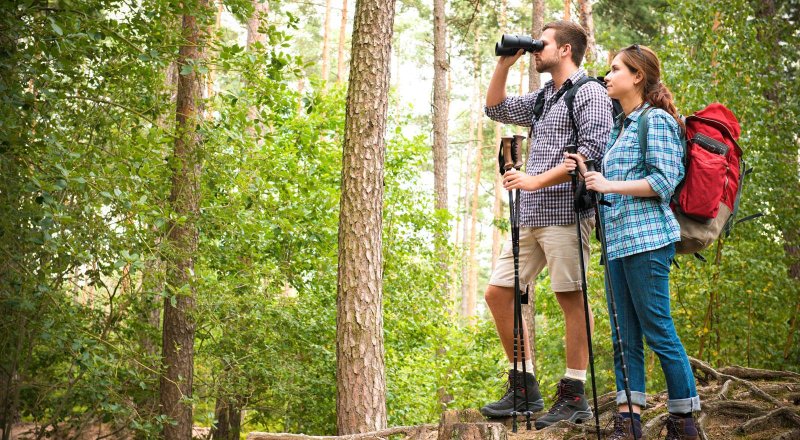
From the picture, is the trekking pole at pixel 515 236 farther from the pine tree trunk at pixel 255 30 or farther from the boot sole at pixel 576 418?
the pine tree trunk at pixel 255 30

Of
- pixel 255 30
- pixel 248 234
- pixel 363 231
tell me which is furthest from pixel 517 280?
pixel 255 30

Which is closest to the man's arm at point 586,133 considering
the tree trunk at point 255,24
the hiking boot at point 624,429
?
the hiking boot at point 624,429

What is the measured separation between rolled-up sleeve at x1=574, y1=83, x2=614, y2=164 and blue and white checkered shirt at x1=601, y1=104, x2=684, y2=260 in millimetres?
193

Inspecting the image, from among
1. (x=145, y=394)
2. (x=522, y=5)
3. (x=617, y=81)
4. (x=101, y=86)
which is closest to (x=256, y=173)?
(x=101, y=86)

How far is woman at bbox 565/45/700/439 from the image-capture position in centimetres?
327

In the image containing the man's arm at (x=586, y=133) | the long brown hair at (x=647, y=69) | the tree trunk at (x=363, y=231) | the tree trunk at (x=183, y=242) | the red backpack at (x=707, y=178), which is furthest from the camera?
the tree trunk at (x=183, y=242)

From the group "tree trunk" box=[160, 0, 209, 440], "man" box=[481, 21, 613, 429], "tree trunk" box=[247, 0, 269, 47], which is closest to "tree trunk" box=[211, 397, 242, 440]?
"tree trunk" box=[160, 0, 209, 440]

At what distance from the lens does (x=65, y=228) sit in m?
4.91

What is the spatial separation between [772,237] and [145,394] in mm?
7251

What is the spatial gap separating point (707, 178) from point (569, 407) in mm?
1375

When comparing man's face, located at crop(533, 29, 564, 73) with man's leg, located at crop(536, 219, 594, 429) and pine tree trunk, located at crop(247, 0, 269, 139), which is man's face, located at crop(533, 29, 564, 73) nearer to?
man's leg, located at crop(536, 219, 594, 429)

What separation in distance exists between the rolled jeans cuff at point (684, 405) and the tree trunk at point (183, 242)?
4.00 metres

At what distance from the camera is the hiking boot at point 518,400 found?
3982 millimetres

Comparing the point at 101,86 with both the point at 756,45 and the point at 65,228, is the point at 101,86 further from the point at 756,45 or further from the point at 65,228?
the point at 756,45
